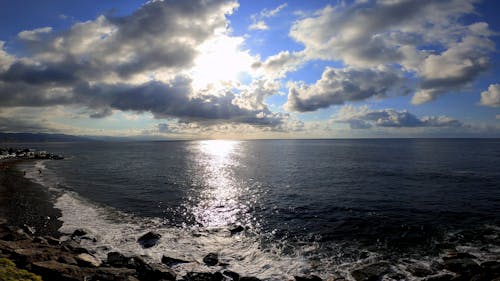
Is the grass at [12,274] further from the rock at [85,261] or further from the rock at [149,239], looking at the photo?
the rock at [149,239]

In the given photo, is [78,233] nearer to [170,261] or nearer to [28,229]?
[28,229]

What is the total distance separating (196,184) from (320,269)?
42.3 meters

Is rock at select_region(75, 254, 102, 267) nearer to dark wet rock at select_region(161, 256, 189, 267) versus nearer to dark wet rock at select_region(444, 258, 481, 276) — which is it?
dark wet rock at select_region(161, 256, 189, 267)

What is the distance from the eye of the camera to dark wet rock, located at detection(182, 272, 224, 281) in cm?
1934

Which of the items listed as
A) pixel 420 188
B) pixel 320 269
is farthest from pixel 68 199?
pixel 420 188

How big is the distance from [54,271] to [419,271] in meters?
22.3

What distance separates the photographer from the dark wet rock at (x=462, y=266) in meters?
19.5

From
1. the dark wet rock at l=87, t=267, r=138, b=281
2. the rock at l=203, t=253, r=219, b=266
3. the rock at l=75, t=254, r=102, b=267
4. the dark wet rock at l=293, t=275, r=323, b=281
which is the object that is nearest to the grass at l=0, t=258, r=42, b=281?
Result: the dark wet rock at l=87, t=267, r=138, b=281

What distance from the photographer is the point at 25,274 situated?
45.5 ft

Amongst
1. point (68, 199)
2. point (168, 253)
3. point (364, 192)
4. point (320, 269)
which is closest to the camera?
point (320, 269)

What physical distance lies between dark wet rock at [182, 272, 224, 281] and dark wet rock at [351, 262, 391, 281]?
9.10 meters

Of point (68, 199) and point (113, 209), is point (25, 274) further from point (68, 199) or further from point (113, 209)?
point (68, 199)

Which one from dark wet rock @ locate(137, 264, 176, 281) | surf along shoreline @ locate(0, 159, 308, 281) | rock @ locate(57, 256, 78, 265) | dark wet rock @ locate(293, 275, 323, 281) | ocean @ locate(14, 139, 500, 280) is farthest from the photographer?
ocean @ locate(14, 139, 500, 280)

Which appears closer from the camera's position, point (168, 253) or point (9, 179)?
point (168, 253)
